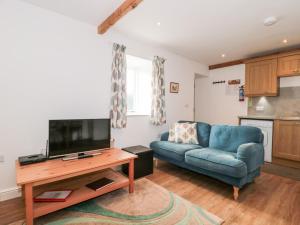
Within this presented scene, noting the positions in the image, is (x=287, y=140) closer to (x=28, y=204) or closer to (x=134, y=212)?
(x=134, y=212)

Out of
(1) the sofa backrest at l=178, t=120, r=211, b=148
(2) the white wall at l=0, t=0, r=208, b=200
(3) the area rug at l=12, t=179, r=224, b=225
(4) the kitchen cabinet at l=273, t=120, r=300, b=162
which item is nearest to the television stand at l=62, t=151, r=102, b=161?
(2) the white wall at l=0, t=0, r=208, b=200

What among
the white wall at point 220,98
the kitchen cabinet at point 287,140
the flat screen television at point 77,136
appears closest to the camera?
the flat screen television at point 77,136

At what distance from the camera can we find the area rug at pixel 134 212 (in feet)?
5.76

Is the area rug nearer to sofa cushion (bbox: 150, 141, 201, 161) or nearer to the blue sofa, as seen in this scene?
the blue sofa

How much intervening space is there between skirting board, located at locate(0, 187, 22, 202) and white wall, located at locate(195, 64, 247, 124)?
493 centimetres

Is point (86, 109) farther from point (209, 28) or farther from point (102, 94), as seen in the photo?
point (209, 28)

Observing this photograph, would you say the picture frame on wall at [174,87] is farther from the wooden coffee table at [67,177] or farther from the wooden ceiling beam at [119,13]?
the wooden coffee table at [67,177]

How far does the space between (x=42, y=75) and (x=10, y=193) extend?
160cm

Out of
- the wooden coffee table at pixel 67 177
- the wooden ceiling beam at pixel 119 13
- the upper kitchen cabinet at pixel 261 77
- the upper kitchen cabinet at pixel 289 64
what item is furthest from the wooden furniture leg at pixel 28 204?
the upper kitchen cabinet at pixel 289 64

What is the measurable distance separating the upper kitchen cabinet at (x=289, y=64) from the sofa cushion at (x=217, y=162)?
2636mm

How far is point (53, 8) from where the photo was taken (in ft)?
7.69

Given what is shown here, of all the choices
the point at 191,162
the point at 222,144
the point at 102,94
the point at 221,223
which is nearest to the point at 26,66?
the point at 102,94

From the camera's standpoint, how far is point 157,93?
3.73m

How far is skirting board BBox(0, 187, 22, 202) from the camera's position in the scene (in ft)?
6.89
